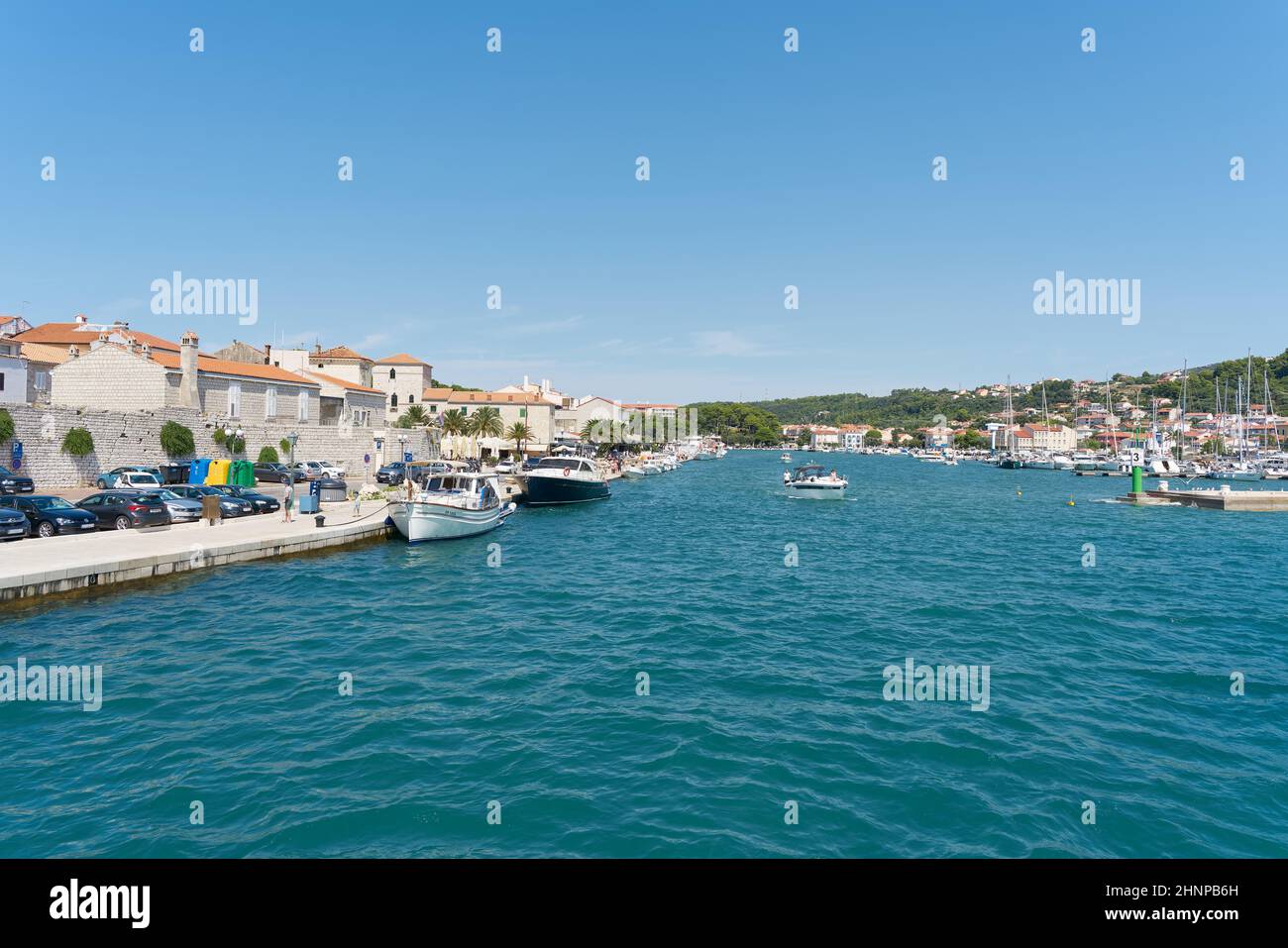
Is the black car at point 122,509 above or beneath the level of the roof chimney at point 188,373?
beneath

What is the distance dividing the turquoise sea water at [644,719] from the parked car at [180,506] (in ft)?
25.1

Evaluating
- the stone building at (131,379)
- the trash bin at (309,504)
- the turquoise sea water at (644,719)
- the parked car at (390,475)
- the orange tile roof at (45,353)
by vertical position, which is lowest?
the turquoise sea water at (644,719)

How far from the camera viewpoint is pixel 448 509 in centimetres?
3506

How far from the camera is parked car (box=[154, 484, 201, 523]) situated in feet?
103

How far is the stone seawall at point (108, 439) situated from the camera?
37.0 meters

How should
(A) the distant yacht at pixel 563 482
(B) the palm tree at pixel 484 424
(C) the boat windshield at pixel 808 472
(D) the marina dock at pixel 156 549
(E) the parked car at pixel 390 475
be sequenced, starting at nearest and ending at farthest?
(D) the marina dock at pixel 156 549 < (E) the parked car at pixel 390 475 < (A) the distant yacht at pixel 563 482 < (C) the boat windshield at pixel 808 472 < (B) the palm tree at pixel 484 424

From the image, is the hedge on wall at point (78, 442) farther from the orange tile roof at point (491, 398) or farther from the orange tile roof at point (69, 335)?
the orange tile roof at point (491, 398)

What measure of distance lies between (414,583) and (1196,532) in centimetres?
4576

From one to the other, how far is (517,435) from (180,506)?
192 ft

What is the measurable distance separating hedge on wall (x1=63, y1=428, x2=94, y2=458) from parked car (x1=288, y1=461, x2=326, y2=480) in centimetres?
1071

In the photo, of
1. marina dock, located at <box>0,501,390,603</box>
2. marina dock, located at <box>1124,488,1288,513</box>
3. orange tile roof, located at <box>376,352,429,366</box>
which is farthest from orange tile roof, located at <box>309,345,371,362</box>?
marina dock, located at <box>1124,488,1288,513</box>

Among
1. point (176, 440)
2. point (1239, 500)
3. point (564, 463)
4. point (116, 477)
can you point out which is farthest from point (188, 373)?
point (1239, 500)

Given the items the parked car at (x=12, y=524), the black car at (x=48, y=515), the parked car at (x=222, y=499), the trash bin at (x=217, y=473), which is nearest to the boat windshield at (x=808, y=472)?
the trash bin at (x=217, y=473)

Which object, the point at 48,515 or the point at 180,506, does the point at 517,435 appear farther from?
the point at 48,515
